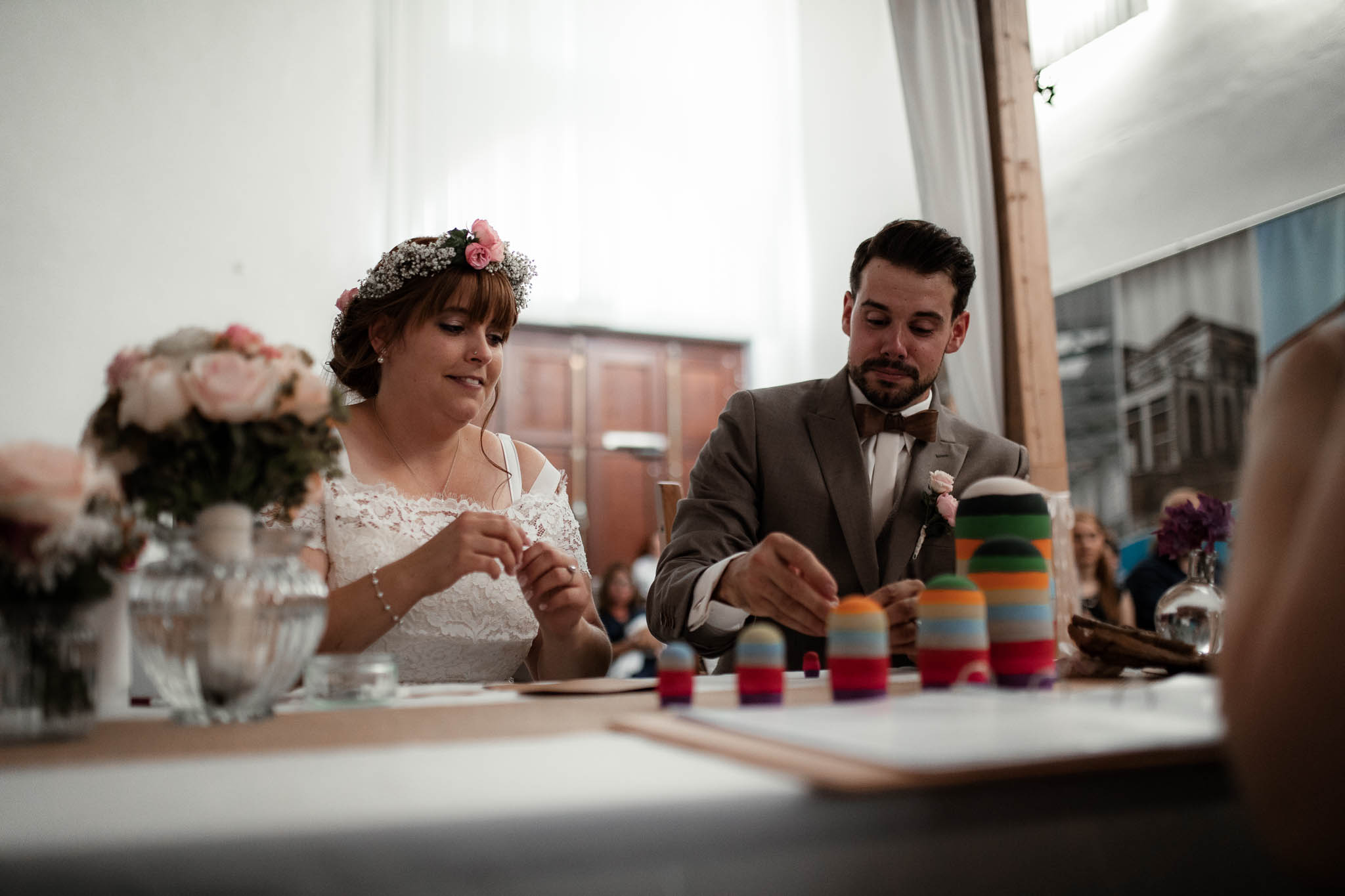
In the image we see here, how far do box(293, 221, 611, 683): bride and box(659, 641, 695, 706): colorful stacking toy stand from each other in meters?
0.68

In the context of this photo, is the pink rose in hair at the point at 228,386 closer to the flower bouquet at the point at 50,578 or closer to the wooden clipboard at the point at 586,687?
the flower bouquet at the point at 50,578

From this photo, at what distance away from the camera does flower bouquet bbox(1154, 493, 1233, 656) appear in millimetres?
1521

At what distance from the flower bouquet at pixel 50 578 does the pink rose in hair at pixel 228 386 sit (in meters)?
0.10

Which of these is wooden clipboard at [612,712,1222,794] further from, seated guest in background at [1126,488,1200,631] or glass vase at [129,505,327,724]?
seated guest in background at [1126,488,1200,631]

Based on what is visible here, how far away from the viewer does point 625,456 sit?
6980mm

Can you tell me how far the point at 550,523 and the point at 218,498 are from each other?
4.02 ft

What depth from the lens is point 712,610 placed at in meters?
1.83

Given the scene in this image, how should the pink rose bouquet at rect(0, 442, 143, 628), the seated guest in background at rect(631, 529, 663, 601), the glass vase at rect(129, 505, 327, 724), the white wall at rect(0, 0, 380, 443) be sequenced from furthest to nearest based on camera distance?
the seated guest in background at rect(631, 529, 663, 601) → the white wall at rect(0, 0, 380, 443) → the glass vase at rect(129, 505, 327, 724) → the pink rose bouquet at rect(0, 442, 143, 628)

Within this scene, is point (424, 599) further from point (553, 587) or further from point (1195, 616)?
point (1195, 616)

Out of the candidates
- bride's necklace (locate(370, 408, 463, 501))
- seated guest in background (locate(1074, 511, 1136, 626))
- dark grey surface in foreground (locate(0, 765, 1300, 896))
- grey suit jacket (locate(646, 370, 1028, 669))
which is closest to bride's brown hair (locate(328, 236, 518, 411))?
bride's necklace (locate(370, 408, 463, 501))

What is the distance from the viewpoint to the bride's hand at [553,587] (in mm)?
1555

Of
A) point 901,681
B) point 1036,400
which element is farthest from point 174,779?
point 1036,400

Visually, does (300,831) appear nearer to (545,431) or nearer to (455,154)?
(455,154)

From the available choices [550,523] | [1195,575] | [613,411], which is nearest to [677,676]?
[1195,575]
